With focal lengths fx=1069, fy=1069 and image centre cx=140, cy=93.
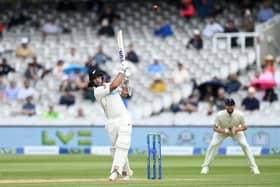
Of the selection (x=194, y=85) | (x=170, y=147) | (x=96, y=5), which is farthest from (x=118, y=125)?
(x=96, y=5)

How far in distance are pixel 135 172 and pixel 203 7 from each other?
42.9 feet

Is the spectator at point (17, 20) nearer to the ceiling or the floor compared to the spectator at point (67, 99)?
nearer to the ceiling

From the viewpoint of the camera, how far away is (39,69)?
29625 millimetres

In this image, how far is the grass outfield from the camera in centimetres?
1489

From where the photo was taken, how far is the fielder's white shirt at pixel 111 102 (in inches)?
596

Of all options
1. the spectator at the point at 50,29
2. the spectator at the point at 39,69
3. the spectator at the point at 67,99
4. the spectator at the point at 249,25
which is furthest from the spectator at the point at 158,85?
the spectator at the point at 50,29

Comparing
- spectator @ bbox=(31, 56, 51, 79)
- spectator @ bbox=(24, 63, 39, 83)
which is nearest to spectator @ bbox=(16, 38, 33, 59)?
spectator @ bbox=(31, 56, 51, 79)

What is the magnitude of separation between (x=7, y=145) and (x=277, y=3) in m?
9.48

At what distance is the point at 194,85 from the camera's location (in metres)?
28.2

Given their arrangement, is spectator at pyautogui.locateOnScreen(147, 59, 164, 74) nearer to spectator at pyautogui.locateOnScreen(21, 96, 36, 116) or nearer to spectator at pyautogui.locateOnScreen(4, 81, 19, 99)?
spectator at pyautogui.locateOnScreen(21, 96, 36, 116)

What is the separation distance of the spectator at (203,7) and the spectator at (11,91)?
616 centimetres

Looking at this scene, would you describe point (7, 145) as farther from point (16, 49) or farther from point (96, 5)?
point (96, 5)

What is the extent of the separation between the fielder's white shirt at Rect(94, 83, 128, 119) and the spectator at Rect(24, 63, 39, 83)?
14197 millimetres

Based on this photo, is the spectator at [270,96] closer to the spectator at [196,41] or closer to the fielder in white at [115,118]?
the spectator at [196,41]
